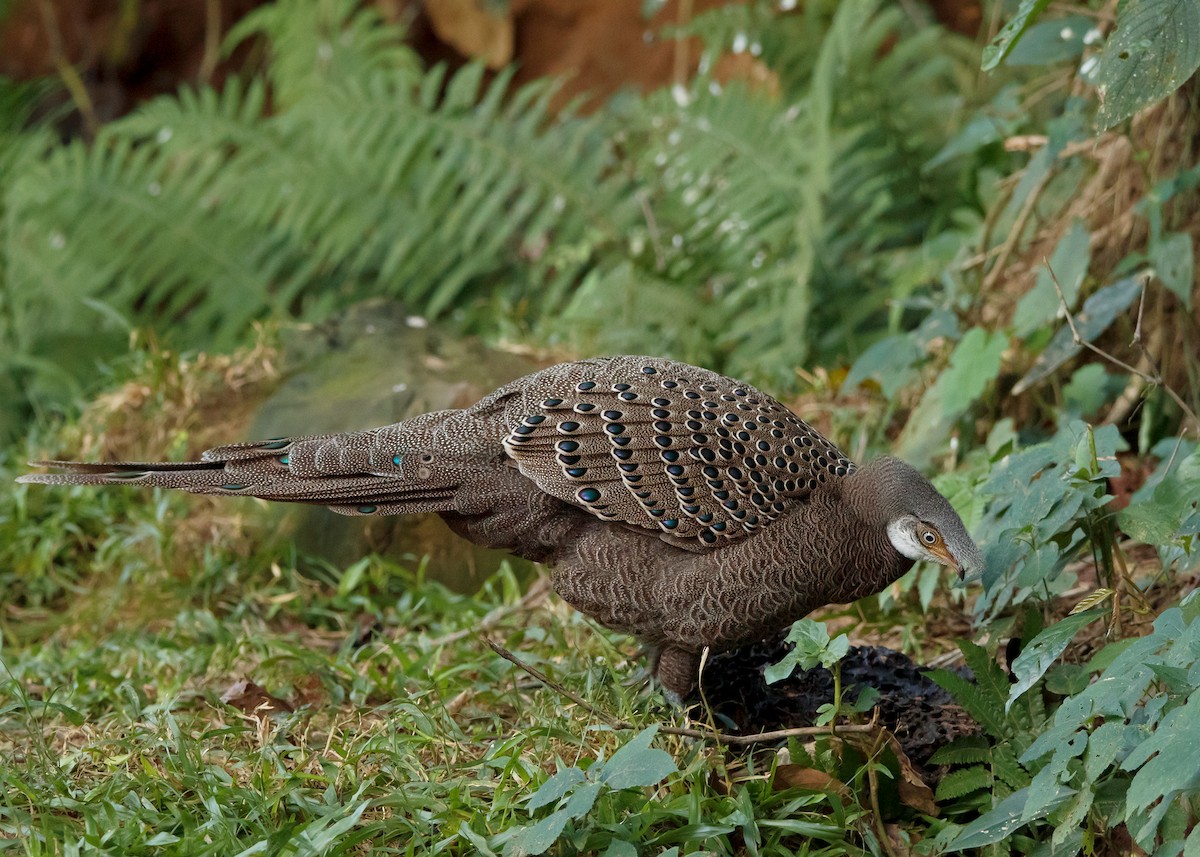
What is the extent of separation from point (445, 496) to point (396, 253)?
3.58 m

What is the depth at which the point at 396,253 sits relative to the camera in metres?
6.61

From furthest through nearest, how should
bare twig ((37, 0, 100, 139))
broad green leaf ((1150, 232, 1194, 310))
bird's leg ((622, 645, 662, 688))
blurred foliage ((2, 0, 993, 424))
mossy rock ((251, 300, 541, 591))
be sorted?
1. bare twig ((37, 0, 100, 139))
2. blurred foliage ((2, 0, 993, 424))
3. mossy rock ((251, 300, 541, 591))
4. broad green leaf ((1150, 232, 1194, 310))
5. bird's leg ((622, 645, 662, 688))

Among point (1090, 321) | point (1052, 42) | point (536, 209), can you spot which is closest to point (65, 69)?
point (536, 209)

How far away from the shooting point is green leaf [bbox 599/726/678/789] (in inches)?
101

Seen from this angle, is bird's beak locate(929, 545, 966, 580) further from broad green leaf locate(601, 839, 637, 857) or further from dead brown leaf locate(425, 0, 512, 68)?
dead brown leaf locate(425, 0, 512, 68)

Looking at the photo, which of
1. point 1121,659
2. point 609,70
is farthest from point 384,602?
point 609,70

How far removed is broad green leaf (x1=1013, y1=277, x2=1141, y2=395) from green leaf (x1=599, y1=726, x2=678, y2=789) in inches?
83.9

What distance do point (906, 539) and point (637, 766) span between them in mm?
870

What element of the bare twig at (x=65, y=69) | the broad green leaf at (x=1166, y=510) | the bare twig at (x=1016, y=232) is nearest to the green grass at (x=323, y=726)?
the broad green leaf at (x=1166, y=510)

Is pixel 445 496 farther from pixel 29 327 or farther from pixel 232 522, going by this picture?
pixel 29 327

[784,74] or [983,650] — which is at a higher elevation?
[784,74]

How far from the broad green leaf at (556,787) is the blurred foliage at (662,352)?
10 millimetres

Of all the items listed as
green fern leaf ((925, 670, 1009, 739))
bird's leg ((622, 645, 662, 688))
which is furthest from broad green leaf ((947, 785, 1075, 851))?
bird's leg ((622, 645, 662, 688))

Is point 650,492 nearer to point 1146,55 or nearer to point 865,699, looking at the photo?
point 865,699
